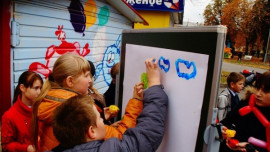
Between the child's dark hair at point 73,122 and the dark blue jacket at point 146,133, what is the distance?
0.16 ft

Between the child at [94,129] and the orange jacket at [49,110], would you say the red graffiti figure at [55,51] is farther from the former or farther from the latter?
the child at [94,129]

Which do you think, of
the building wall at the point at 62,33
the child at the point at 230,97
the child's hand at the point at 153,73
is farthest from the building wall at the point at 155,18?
the child's hand at the point at 153,73

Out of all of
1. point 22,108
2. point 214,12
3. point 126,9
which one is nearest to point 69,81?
point 22,108

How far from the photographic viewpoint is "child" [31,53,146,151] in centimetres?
144

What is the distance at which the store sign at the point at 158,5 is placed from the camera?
10.2 m

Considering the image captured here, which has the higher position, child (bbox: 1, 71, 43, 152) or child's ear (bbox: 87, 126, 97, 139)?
child's ear (bbox: 87, 126, 97, 139)

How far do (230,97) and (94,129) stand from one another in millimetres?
2927

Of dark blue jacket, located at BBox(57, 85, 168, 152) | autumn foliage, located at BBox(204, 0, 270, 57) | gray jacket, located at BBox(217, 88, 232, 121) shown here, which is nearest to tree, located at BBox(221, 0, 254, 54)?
autumn foliage, located at BBox(204, 0, 270, 57)

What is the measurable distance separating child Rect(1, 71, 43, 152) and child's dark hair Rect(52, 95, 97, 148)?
45.0 inches

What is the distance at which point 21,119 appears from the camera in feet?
7.42

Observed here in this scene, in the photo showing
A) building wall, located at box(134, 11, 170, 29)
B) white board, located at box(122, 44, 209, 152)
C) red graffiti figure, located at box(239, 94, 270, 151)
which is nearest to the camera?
white board, located at box(122, 44, 209, 152)

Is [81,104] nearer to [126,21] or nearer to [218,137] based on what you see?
[218,137]

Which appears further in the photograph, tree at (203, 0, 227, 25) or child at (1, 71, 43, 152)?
tree at (203, 0, 227, 25)

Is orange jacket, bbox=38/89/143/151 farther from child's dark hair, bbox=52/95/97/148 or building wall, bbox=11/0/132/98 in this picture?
building wall, bbox=11/0/132/98
